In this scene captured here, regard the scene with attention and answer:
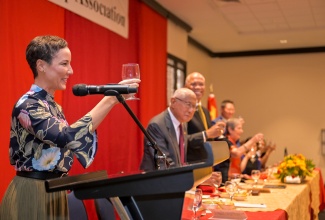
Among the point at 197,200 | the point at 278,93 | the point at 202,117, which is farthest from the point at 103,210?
the point at 278,93

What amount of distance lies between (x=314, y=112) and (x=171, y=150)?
6.82m

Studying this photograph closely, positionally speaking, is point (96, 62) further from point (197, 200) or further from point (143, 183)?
point (143, 183)

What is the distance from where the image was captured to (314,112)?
922 cm

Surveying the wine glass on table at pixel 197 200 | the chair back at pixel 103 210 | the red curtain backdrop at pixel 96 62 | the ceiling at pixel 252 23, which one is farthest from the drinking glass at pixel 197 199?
the ceiling at pixel 252 23

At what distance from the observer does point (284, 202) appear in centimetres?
278

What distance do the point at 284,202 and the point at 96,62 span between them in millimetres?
2356

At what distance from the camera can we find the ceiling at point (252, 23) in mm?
6048

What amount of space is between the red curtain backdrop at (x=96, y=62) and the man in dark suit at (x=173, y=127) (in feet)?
3.16

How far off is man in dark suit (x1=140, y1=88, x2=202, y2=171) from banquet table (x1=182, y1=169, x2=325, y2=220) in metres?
0.61

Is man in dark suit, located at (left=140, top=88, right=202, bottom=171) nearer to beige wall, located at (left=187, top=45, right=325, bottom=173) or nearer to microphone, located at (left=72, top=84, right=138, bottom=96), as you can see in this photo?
microphone, located at (left=72, top=84, right=138, bottom=96)

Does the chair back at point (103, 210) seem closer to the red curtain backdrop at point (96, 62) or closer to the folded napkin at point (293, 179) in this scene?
the red curtain backdrop at point (96, 62)

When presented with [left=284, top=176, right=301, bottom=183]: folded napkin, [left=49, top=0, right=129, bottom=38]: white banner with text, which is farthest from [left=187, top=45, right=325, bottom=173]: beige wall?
[left=284, top=176, right=301, bottom=183]: folded napkin

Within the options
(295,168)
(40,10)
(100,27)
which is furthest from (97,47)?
(295,168)

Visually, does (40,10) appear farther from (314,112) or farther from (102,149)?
(314,112)
